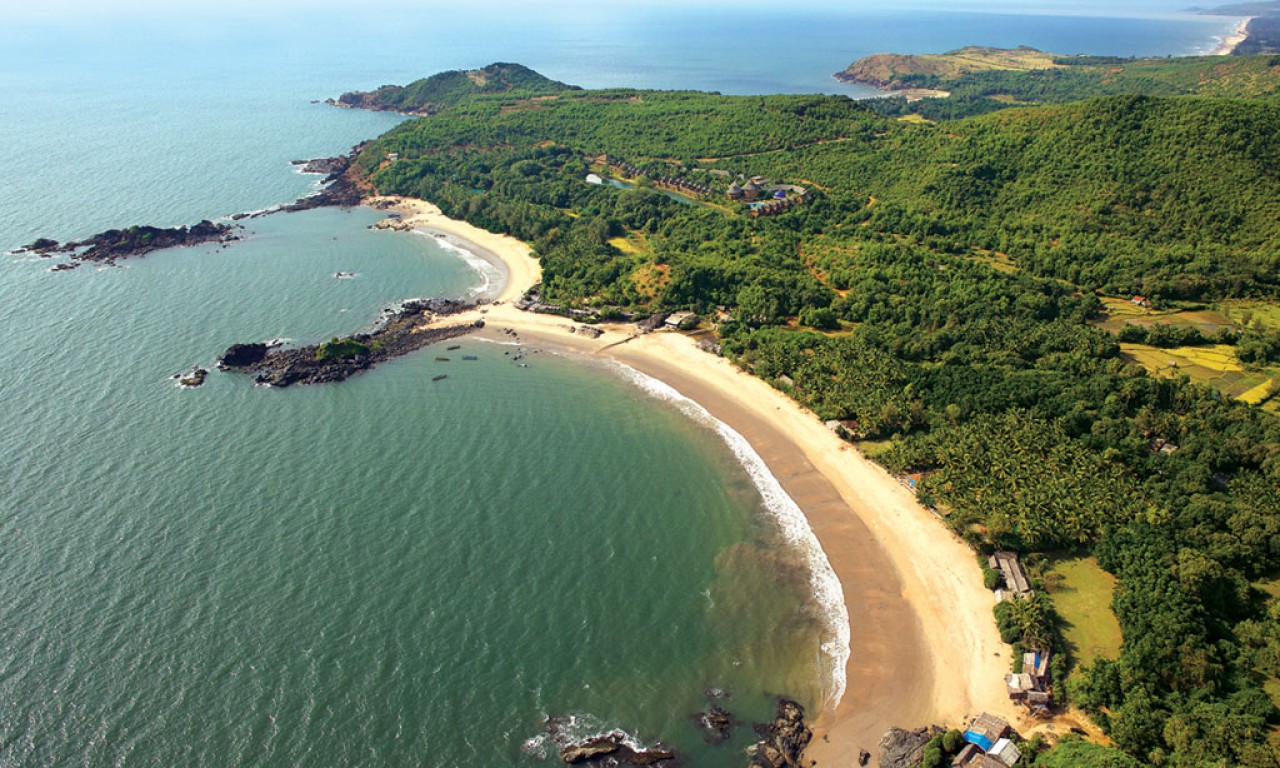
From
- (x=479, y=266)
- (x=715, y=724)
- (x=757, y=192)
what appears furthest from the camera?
(x=757, y=192)

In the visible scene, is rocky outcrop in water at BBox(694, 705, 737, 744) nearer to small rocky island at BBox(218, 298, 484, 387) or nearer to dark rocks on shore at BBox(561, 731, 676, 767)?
dark rocks on shore at BBox(561, 731, 676, 767)

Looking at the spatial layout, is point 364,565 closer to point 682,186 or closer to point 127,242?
point 127,242

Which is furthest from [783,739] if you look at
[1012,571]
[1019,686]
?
[1012,571]

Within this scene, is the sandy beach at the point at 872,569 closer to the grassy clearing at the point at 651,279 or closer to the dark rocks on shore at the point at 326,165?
the grassy clearing at the point at 651,279

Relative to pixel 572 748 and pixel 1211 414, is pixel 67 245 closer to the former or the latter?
pixel 572 748

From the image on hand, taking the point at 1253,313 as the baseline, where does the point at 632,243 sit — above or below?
above

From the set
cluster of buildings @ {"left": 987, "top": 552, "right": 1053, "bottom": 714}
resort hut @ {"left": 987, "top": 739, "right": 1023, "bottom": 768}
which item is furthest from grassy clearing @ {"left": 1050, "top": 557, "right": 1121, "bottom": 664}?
resort hut @ {"left": 987, "top": 739, "right": 1023, "bottom": 768}

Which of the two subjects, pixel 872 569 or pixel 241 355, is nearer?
pixel 872 569

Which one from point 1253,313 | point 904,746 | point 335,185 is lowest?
point 904,746
